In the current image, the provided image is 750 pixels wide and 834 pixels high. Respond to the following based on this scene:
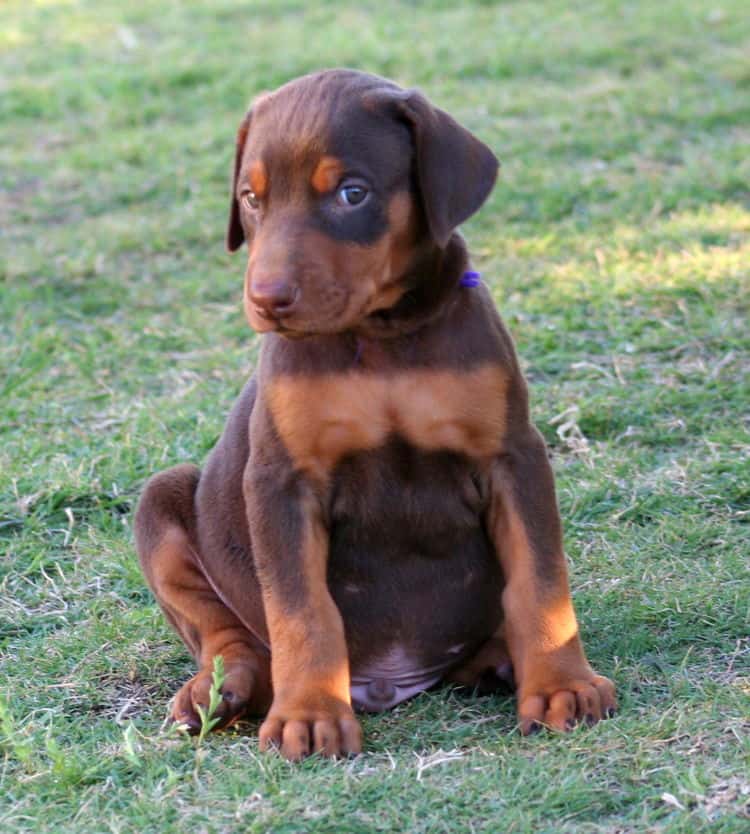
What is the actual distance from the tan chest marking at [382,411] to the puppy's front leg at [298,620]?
0.11m

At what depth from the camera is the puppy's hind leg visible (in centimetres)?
407

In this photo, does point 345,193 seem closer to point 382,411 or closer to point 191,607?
point 382,411

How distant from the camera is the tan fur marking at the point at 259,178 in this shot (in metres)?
3.74

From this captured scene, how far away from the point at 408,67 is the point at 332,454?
24.0 ft

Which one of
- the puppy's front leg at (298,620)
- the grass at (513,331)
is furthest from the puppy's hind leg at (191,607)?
the puppy's front leg at (298,620)

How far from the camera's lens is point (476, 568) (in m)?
4.14

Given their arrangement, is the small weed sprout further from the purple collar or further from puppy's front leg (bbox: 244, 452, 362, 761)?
the purple collar

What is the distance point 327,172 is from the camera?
12.1 ft

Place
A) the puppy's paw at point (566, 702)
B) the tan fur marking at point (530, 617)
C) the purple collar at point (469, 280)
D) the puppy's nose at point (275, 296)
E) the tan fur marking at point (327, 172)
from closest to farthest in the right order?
the puppy's nose at point (275, 296), the tan fur marking at point (327, 172), the puppy's paw at point (566, 702), the tan fur marking at point (530, 617), the purple collar at point (469, 280)

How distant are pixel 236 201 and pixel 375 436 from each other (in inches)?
30.8

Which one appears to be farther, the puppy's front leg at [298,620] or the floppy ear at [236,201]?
the floppy ear at [236,201]

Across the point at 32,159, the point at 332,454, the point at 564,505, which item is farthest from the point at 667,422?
the point at 32,159

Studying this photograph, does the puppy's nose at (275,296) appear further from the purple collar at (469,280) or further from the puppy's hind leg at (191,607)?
the puppy's hind leg at (191,607)

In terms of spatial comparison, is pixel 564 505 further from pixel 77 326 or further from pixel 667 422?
pixel 77 326
